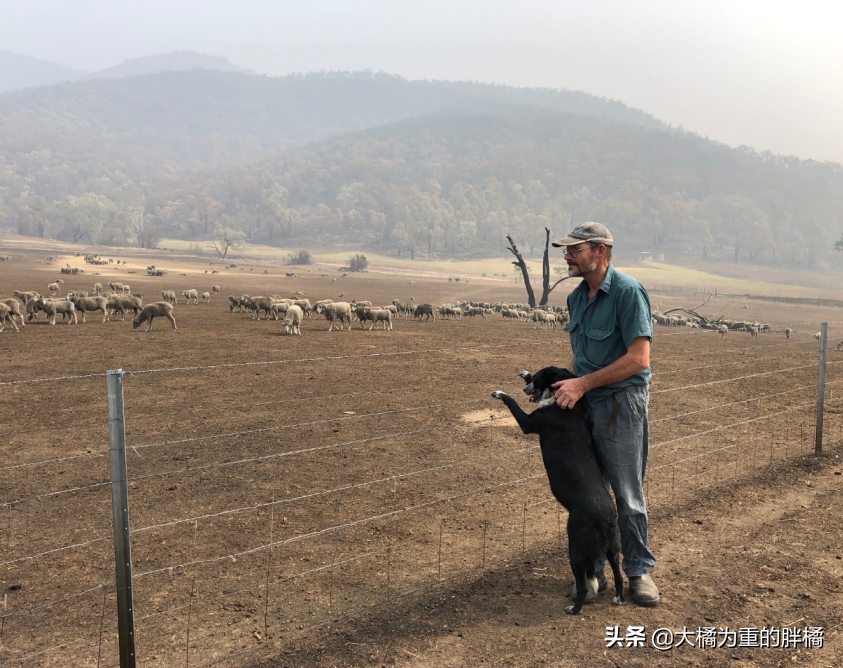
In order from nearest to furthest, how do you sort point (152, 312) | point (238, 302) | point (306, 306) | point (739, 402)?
point (739, 402), point (152, 312), point (306, 306), point (238, 302)

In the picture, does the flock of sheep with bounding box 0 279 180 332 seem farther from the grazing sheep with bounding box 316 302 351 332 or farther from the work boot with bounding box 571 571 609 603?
the work boot with bounding box 571 571 609 603

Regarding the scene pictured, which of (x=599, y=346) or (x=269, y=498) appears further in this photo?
(x=269, y=498)

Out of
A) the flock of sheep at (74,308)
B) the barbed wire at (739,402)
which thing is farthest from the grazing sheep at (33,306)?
the barbed wire at (739,402)

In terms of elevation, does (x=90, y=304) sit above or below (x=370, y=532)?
above

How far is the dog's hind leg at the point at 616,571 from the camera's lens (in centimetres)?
466

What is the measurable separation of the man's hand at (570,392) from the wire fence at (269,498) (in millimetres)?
1699

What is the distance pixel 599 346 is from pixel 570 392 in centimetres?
54

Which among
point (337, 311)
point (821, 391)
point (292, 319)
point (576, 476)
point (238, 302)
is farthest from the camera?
point (238, 302)

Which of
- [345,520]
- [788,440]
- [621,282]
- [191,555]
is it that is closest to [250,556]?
[191,555]

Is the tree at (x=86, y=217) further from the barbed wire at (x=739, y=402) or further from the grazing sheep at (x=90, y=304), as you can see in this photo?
the barbed wire at (x=739, y=402)

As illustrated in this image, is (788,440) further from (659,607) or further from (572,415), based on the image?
(572,415)

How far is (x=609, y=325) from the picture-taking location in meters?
4.71

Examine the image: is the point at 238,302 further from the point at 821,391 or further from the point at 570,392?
the point at 570,392

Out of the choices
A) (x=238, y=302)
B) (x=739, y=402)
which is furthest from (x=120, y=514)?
(x=238, y=302)
